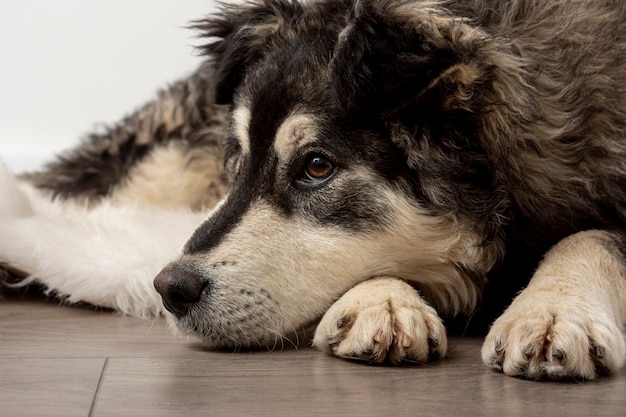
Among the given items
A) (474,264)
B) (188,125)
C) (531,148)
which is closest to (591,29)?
(531,148)

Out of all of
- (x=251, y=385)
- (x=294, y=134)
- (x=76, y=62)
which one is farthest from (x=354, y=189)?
(x=76, y=62)

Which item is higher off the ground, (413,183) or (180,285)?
(413,183)

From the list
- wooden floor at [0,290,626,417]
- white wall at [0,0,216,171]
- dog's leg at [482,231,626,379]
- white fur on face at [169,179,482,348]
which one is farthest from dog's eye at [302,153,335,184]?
white wall at [0,0,216,171]

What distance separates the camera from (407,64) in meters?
2.59

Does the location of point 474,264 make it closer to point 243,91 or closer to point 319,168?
point 319,168

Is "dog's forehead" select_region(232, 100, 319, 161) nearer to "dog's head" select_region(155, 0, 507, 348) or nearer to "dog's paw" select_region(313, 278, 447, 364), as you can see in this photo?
"dog's head" select_region(155, 0, 507, 348)

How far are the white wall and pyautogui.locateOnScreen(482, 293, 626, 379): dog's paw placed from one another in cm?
377

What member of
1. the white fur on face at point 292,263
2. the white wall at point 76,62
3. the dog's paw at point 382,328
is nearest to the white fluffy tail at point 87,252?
the white fur on face at point 292,263

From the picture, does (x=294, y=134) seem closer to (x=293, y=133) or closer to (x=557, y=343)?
(x=293, y=133)

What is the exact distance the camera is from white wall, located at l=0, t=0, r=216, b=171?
225 inches

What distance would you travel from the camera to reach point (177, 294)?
256 cm

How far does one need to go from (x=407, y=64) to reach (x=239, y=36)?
29.3 inches

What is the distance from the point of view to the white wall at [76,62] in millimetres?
5715

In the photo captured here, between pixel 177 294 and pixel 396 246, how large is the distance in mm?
623
